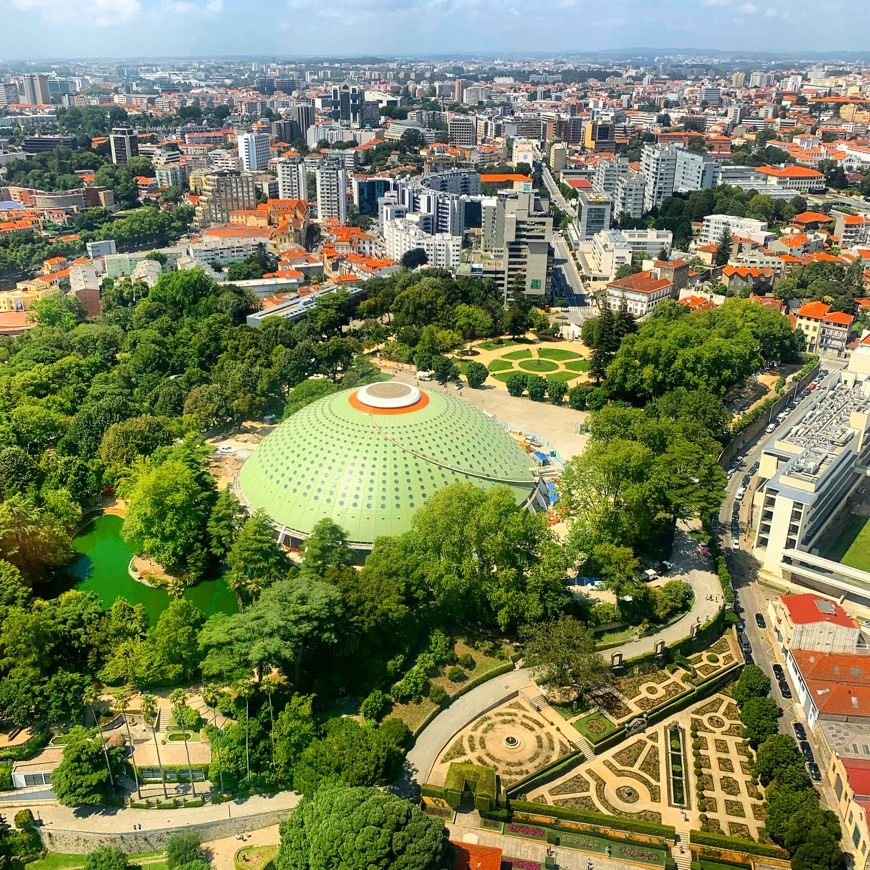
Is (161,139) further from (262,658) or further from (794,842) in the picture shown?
(794,842)

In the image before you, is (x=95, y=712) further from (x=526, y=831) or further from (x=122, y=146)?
(x=122, y=146)

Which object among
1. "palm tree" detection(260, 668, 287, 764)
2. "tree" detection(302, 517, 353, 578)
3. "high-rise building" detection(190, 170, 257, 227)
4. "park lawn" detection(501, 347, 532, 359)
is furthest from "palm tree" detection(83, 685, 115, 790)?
"high-rise building" detection(190, 170, 257, 227)

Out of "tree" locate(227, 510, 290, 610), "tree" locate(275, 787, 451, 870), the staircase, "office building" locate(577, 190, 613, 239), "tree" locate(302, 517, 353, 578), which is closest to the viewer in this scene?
"tree" locate(275, 787, 451, 870)

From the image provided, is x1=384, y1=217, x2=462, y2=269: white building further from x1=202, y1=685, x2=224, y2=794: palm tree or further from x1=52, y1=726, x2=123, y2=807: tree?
x1=52, y1=726, x2=123, y2=807: tree

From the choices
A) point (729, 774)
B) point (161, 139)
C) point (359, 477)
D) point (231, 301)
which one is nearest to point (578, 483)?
point (359, 477)

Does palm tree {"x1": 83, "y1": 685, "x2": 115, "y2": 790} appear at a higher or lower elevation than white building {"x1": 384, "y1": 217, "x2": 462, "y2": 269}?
lower

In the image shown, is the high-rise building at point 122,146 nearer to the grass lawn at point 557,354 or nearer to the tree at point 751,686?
the grass lawn at point 557,354
